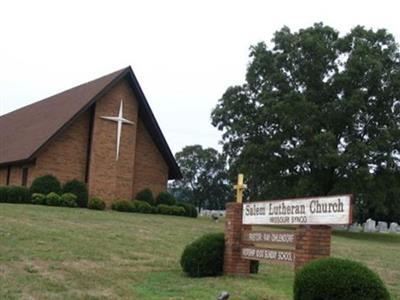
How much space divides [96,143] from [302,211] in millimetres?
24725

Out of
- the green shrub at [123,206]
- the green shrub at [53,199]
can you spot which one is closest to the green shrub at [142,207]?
the green shrub at [123,206]

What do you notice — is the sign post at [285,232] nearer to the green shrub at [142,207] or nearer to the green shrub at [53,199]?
the green shrub at [53,199]

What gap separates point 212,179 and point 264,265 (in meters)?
79.6

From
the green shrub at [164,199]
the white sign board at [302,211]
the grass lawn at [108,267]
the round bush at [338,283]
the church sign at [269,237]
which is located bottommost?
the grass lawn at [108,267]

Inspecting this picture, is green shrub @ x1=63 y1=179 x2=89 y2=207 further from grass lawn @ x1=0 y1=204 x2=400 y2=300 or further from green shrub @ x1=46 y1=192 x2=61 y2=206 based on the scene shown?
grass lawn @ x1=0 y1=204 x2=400 y2=300

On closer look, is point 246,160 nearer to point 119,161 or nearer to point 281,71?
point 281,71

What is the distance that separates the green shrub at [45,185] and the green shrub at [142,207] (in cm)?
412

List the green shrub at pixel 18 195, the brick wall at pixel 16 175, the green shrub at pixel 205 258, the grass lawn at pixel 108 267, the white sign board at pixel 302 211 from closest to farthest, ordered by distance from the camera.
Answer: the white sign board at pixel 302 211
the grass lawn at pixel 108 267
the green shrub at pixel 205 258
the green shrub at pixel 18 195
the brick wall at pixel 16 175

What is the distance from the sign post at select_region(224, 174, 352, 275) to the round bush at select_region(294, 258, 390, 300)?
1.12m

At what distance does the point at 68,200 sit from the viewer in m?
30.2

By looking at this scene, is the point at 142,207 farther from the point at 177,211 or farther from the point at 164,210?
the point at 177,211

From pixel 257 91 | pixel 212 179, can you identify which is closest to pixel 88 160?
pixel 257 91

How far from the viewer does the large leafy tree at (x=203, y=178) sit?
92938 mm

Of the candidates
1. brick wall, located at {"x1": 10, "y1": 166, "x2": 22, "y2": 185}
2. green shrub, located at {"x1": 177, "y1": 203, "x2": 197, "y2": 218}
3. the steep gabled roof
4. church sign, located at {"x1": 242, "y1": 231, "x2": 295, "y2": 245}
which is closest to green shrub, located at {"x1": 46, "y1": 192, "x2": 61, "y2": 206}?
the steep gabled roof
